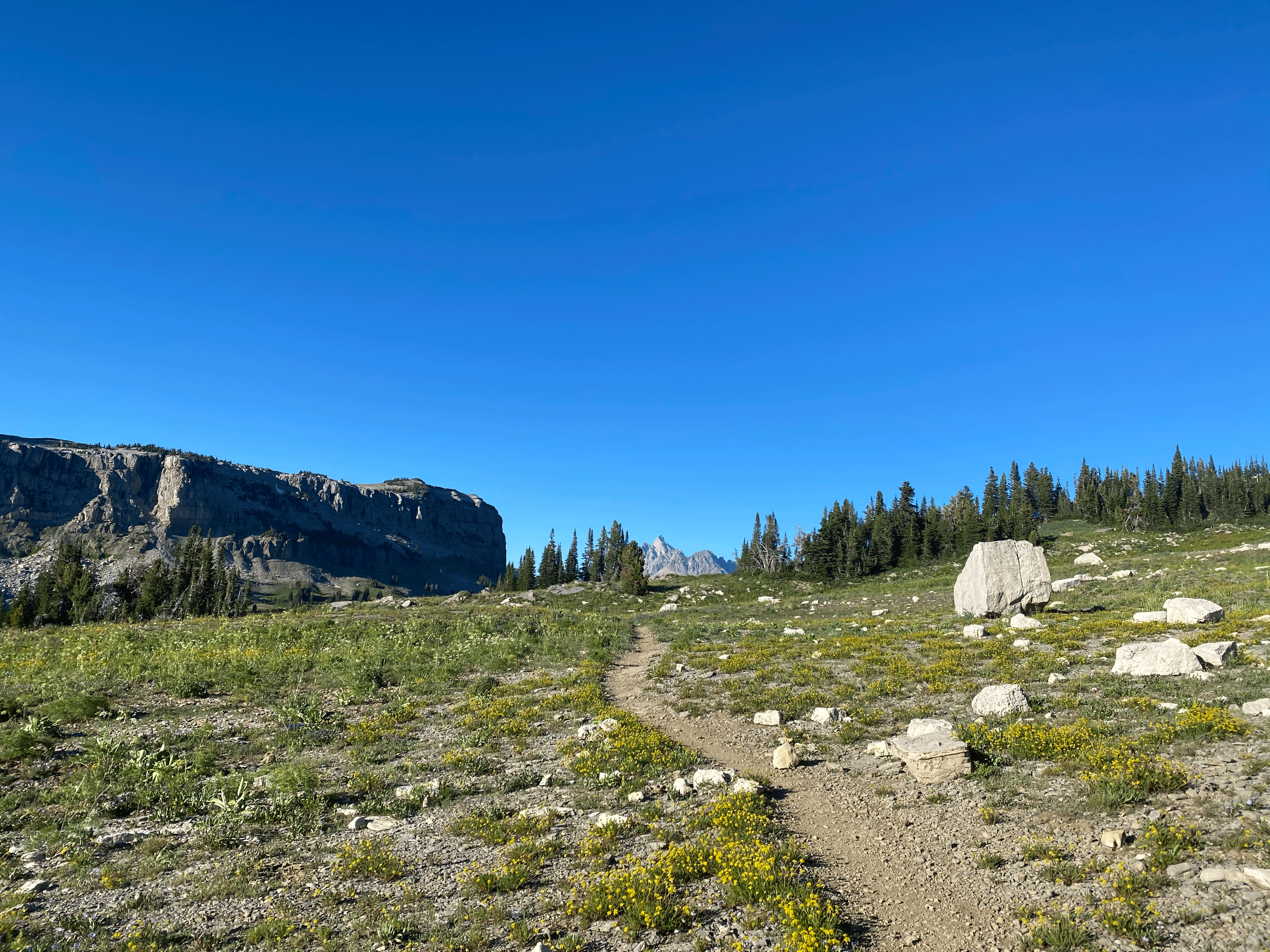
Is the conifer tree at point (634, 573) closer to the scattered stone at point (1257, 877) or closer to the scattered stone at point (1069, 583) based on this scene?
the scattered stone at point (1069, 583)

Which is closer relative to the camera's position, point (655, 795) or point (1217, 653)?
point (655, 795)

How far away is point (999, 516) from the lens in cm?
10550

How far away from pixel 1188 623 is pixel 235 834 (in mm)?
33201

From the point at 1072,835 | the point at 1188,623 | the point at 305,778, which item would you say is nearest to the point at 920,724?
the point at 1072,835

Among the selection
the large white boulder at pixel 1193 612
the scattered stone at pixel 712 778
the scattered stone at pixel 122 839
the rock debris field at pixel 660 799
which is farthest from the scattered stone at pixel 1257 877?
the large white boulder at pixel 1193 612

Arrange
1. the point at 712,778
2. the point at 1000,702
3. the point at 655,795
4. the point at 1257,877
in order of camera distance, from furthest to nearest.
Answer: the point at 1000,702, the point at 712,778, the point at 655,795, the point at 1257,877

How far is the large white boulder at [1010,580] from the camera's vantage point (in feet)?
111

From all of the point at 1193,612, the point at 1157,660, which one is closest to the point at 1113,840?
the point at 1157,660

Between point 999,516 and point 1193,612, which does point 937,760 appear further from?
point 999,516

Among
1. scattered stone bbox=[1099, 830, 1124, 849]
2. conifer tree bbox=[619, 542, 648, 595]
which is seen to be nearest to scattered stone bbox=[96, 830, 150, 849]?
scattered stone bbox=[1099, 830, 1124, 849]

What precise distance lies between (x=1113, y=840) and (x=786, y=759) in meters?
6.59

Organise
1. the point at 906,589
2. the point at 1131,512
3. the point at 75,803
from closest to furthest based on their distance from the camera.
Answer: the point at 75,803
the point at 906,589
the point at 1131,512

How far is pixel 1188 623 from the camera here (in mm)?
24797

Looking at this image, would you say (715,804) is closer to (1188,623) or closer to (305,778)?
(305,778)
